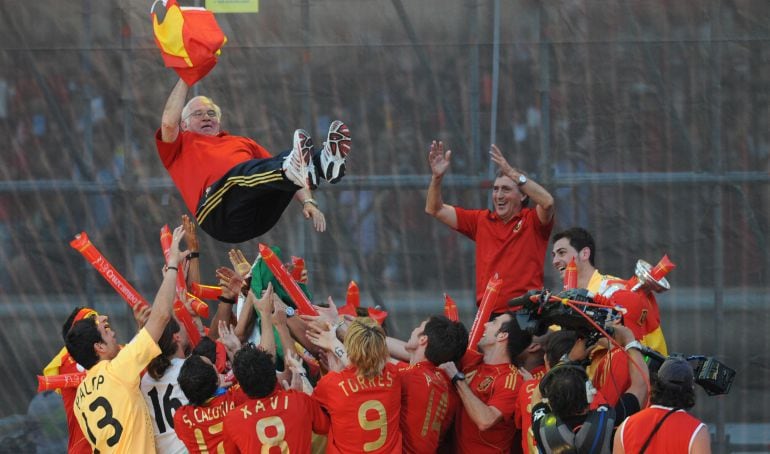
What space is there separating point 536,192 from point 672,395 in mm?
1831

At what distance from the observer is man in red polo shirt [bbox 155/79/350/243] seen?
17.9 ft

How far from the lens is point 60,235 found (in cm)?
768

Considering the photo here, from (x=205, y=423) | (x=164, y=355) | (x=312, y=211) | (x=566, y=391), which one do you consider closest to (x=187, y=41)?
A: (x=312, y=211)

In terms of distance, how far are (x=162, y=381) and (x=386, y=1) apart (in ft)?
10.0

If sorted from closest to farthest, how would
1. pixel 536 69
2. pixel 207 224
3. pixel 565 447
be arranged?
pixel 565 447
pixel 207 224
pixel 536 69

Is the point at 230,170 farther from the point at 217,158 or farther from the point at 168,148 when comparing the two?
the point at 168,148

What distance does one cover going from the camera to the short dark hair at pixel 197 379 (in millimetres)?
5250

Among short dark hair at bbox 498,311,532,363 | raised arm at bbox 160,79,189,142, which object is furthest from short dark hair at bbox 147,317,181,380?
short dark hair at bbox 498,311,532,363

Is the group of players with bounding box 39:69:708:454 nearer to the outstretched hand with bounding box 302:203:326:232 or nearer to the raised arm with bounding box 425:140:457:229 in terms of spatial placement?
the outstretched hand with bounding box 302:203:326:232

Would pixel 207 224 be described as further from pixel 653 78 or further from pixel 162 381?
pixel 653 78

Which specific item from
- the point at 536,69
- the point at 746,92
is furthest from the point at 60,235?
the point at 746,92

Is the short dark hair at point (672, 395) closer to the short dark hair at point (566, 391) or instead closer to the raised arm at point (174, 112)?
the short dark hair at point (566, 391)

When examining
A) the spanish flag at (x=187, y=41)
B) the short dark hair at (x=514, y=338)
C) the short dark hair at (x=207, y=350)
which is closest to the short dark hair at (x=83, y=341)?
the short dark hair at (x=207, y=350)

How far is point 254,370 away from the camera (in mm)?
5148
